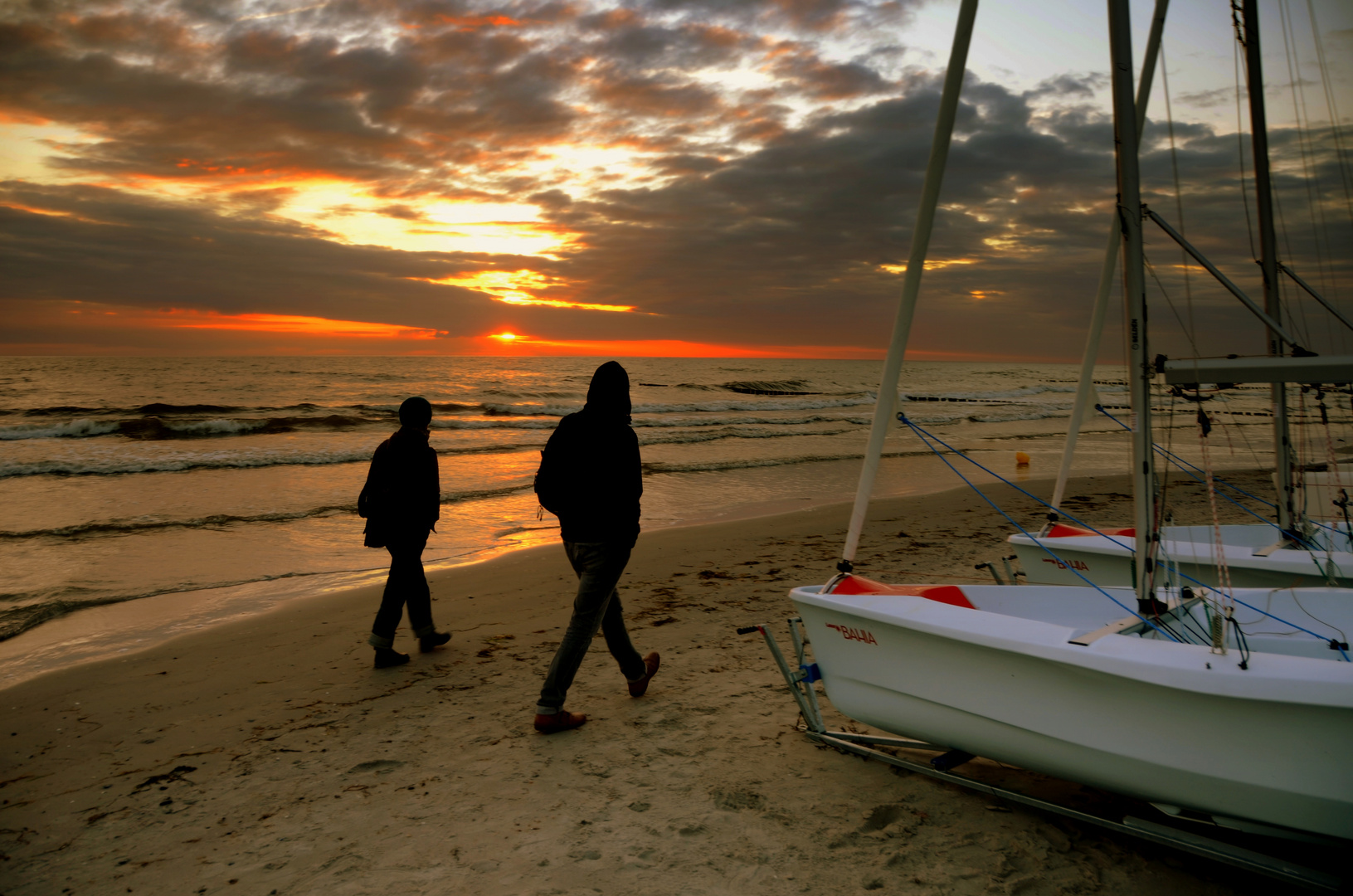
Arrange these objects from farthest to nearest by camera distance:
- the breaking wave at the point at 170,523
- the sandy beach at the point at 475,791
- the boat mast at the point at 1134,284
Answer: the breaking wave at the point at 170,523 → the boat mast at the point at 1134,284 → the sandy beach at the point at 475,791

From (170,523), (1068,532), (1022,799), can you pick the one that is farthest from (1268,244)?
(170,523)

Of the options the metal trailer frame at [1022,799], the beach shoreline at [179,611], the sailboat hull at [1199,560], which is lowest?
the beach shoreline at [179,611]

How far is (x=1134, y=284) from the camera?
3.87 metres

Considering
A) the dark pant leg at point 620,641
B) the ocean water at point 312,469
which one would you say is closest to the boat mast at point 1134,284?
the ocean water at point 312,469

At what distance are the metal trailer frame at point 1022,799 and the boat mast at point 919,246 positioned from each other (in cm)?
83

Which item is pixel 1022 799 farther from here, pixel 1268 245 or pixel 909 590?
pixel 1268 245

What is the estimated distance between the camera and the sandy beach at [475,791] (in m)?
3.17

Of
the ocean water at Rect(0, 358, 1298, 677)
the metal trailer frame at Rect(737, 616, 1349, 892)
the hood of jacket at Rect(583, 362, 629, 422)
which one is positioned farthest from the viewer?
the ocean water at Rect(0, 358, 1298, 677)

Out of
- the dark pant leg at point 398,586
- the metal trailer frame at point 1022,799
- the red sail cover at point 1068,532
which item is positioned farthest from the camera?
the red sail cover at point 1068,532

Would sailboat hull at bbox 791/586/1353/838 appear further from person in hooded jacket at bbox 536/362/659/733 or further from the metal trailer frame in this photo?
person in hooded jacket at bbox 536/362/659/733

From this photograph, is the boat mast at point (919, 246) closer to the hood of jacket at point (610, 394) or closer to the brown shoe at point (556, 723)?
the hood of jacket at point (610, 394)

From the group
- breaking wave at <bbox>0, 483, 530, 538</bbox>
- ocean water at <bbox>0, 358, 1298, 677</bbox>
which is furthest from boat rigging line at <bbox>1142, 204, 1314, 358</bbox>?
breaking wave at <bbox>0, 483, 530, 538</bbox>

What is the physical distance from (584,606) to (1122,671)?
271 centimetres

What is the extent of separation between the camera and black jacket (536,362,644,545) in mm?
4324
